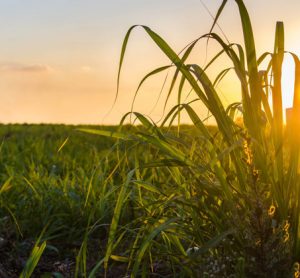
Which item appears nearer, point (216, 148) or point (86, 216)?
point (216, 148)

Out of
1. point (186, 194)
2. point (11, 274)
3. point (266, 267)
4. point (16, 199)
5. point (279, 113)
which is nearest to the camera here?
point (266, 267)

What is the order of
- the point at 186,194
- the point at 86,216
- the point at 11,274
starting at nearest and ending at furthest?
the point at 186,194, the point at 11,274, the point at 86,216

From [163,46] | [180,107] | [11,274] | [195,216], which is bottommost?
[11,274]

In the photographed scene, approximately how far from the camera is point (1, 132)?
38.7ft

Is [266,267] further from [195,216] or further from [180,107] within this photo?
[180,107]

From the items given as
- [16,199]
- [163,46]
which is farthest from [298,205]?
[16,199]

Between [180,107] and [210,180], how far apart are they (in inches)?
11.7

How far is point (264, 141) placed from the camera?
7.50ft

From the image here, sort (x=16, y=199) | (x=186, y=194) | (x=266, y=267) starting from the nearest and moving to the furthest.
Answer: (x=266, y=267)
(x=186, y=194)
(x=16, y=199)

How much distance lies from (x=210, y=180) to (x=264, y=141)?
0.25 m

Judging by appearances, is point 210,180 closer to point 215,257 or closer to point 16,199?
point 215,257

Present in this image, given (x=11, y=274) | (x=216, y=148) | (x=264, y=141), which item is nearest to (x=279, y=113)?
(x=264, y=141)

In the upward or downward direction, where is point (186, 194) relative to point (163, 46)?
downward

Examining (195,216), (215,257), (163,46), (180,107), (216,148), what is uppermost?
(163,46)
